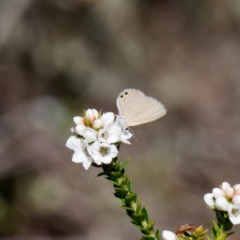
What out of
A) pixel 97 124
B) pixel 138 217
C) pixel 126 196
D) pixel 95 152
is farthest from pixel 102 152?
pixel 138 217

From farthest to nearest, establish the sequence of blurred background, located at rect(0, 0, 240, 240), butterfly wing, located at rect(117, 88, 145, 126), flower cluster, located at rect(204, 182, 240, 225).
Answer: blurred background, located at rect(0, 0, 240, 240)
butterfly wing, located at rect(117, 88, 145, 126)
flower cluster, located at rect(204, 182, 240, 225)

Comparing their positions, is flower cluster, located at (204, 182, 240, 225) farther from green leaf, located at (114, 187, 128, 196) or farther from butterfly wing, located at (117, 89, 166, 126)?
butterfly wing, located at (117, 89, 166, 126)

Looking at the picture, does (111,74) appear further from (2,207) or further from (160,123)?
(2,207)

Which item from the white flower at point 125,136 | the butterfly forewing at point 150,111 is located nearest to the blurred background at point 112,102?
the butterfly forewing at point 150,111

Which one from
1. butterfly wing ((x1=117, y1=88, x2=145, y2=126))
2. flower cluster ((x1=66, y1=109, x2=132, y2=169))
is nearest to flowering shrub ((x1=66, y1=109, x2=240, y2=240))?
flower cluster ((x1=66, y1=109, x2=132, y2=169))

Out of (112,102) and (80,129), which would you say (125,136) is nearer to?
(80,129)

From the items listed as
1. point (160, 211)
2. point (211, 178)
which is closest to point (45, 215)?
point (160, 211)

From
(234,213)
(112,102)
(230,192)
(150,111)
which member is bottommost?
(234,213)
